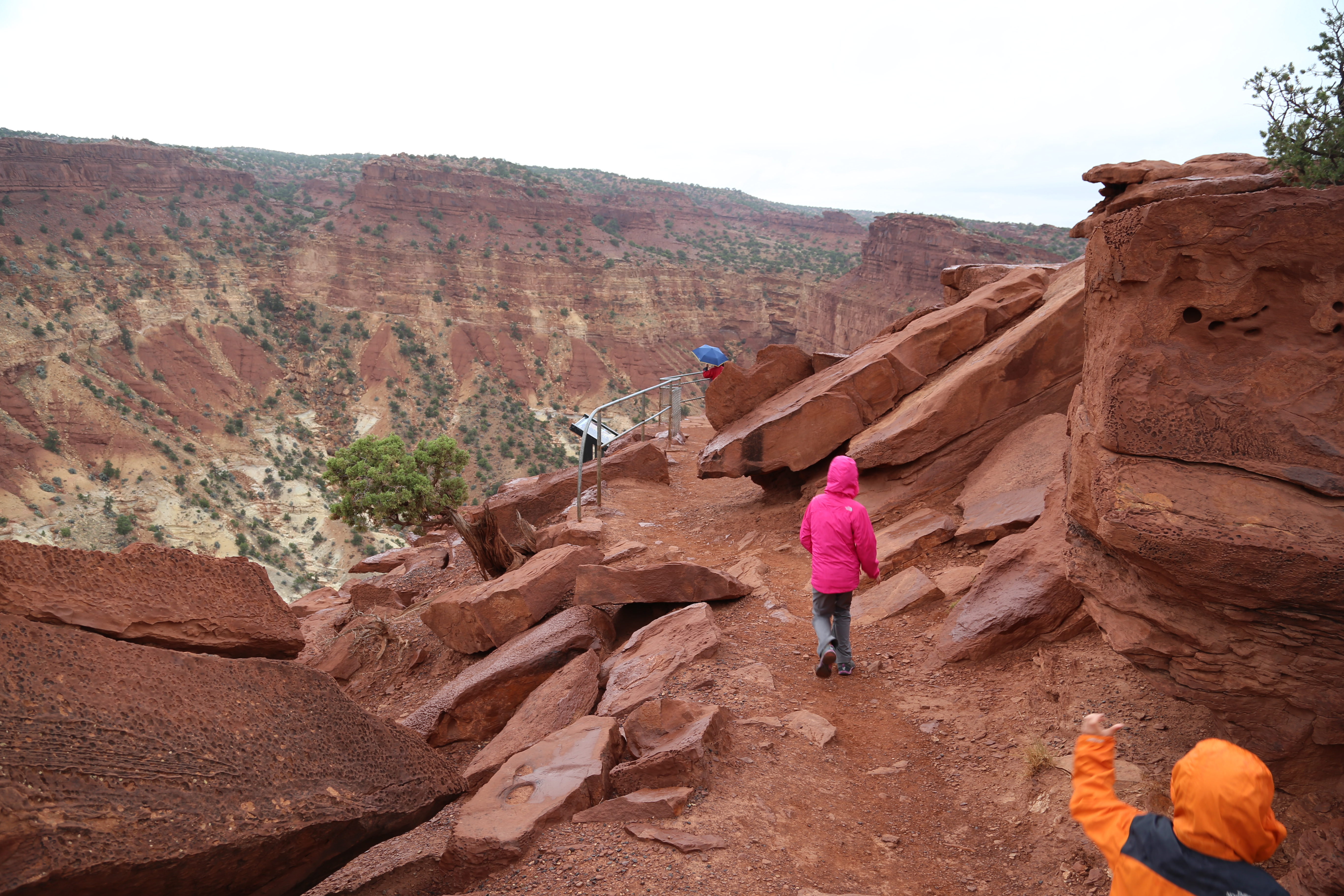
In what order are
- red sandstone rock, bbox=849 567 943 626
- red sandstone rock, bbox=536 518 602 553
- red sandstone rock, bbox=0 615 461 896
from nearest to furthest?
red sandstone rock, bbox=0 615 461 896, red sandstone rock, bbox=849 567 943 626, red sandstone rock, bbox=536 518 602 553

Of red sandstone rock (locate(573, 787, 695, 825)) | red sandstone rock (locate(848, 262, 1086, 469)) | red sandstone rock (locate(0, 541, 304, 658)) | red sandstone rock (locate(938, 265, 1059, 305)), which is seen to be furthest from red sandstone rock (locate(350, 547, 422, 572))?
red sandstone rock (locate(573, 787, 695, 825))

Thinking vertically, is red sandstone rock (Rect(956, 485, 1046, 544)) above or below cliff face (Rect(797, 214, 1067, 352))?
below

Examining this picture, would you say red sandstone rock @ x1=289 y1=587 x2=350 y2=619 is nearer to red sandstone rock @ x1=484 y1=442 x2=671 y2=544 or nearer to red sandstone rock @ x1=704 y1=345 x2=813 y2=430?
red sandstone rock @ x1=484 y1=442 x2=671 y2=544

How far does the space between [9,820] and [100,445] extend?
36901 millimetres

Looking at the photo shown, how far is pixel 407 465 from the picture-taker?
13945mm

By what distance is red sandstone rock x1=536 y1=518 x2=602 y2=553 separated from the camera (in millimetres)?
9250

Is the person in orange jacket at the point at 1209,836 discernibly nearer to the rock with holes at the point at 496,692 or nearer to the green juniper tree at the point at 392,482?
the rock with holes at the point at 496,692

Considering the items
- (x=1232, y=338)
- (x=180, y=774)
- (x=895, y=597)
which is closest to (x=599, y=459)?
(x=895, y=597)

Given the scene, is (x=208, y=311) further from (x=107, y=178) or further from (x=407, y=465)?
(x=407, y=465)

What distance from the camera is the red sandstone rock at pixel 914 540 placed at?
7199mm

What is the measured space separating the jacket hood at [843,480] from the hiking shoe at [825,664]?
110 cm

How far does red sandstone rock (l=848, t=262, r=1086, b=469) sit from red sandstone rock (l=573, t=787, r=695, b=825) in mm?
5216

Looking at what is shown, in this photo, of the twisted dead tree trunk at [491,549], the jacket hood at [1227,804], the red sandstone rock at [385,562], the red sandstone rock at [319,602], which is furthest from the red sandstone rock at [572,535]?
the jacket hood at [1227,804]

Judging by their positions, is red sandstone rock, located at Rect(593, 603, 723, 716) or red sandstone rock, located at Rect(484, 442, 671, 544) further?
red sandstone rock, located at Rect(484, 442, 671, 544)
